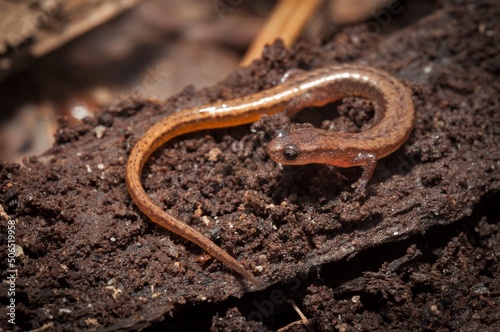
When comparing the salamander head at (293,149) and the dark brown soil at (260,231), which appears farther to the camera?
the salamander head at (293,149)

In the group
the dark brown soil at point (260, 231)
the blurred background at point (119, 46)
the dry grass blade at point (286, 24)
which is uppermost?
the blurred background at point (119, 46)

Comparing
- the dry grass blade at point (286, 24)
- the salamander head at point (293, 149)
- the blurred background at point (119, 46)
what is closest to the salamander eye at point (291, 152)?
the salamander head at point (293, 149)

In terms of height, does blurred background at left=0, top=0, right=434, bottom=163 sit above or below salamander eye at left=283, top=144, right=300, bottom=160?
above

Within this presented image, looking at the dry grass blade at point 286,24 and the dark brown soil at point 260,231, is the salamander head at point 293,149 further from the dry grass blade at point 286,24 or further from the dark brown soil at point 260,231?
the dry grass blade at point 286,24

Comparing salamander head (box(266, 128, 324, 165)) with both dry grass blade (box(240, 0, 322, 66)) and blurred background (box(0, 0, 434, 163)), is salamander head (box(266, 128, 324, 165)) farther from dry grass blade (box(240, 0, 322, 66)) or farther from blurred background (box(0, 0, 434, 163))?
dry grass blade (box(240, 0, 322, 66))

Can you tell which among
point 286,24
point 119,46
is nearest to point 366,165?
point 286,24

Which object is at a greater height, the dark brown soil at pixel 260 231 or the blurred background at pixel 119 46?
the blurred background at pixel 119 46

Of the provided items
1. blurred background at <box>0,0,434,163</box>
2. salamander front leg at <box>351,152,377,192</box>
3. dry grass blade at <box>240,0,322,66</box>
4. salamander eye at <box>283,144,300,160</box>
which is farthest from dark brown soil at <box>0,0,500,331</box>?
dry grass blade at <box>240,0,322,66</box>
